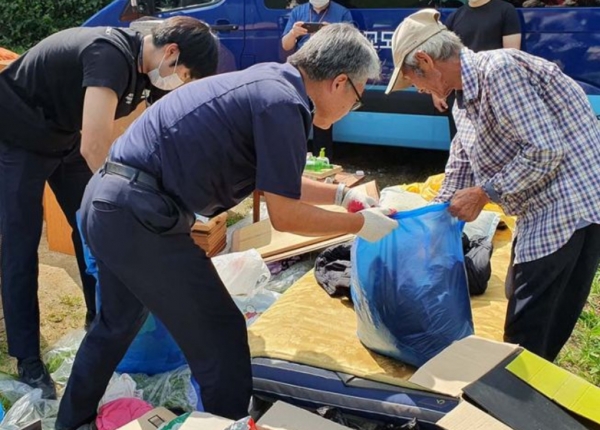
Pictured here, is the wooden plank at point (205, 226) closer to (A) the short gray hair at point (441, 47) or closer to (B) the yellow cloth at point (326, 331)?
(B) the yellow cloth at point (326, 331)

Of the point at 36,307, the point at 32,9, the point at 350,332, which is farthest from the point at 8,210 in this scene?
the point at 32,9

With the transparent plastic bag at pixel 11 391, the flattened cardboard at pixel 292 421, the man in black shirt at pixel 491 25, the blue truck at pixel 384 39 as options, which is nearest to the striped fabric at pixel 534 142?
the flattened cardboard at pixel 292 421

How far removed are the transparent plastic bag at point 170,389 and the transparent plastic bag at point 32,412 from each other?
329mm

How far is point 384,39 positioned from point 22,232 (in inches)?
124

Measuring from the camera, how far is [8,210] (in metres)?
2.49

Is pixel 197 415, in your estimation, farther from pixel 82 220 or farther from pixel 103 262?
pixel 82 220

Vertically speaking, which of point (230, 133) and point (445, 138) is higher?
point (230, 133)

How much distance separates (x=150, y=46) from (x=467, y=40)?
8.35 feet

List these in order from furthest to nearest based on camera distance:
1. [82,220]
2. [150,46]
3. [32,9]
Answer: [32,9], [150,46], [82,220]

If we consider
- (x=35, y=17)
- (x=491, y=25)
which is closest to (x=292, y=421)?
(x=491, y=25)

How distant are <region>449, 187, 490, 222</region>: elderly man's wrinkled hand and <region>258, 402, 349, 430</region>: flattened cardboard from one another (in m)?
0.85

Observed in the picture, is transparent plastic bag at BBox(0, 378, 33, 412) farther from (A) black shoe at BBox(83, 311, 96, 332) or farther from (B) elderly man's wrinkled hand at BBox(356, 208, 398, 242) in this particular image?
(B) elderly man's wrinkled hand at BBox(356, 208, 398, 242)

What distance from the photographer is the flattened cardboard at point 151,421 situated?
1.87 meters

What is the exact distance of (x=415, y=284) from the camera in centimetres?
215
